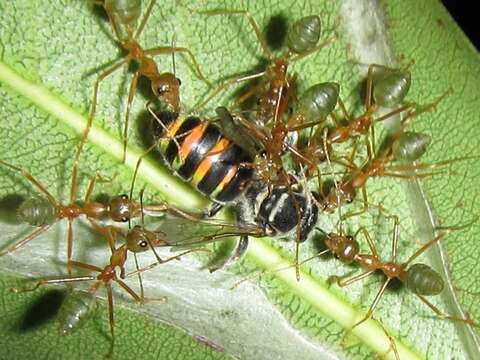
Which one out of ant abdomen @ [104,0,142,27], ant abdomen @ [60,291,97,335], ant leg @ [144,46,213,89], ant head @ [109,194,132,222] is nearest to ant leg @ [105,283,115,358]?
ant abdomen @ [60,291,97,335]

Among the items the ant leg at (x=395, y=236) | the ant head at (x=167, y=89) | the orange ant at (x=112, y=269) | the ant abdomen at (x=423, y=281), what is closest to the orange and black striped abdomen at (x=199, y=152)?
the ant head at (x=167, y=89)

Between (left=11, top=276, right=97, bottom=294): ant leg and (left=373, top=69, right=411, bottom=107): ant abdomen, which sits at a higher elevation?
(left=373, top=69, right=411, bottom=107): ant abdomen

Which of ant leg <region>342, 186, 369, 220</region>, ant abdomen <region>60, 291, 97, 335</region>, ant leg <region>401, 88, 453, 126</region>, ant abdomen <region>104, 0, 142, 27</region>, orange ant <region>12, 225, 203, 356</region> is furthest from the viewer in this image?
ant leg <region>342, 186, 369, 220</region>

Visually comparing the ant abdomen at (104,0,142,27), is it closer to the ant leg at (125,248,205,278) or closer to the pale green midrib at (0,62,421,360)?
the pale green midrib at (0,62,421,360)

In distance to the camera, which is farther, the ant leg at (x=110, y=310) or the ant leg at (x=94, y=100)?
the ant leg at (x=110, y=310)

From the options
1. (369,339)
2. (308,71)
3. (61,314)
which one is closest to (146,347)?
(61,314)

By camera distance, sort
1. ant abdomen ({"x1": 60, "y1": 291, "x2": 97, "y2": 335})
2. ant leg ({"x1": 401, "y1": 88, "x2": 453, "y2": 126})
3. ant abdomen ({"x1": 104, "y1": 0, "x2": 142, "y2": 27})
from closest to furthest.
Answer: ant abdomen ({"x1": 104, "y1": 0, "x2": 142, "y2": 27}) → ant abdomen ({"x1": 60, "y1": 291, "x2": 97, "y2": 335}) → ant leg ({"x1": 401, "y1": 88, "x2": 453, "y2": 126})

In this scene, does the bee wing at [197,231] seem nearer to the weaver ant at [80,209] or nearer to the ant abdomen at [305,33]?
the weaver ant at [80,209]

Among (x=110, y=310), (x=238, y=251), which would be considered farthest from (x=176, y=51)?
(x=110, y=310)
